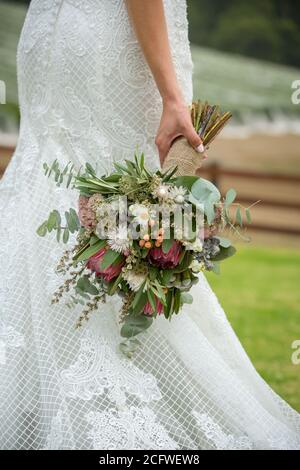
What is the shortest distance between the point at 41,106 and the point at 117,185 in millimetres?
539

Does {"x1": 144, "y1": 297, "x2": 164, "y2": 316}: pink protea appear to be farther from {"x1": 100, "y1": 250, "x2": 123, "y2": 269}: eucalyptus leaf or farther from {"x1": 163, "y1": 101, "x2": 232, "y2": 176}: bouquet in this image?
{"x1": 163, "y1": 101, "x2": 232, "y2": 176}: bouquet

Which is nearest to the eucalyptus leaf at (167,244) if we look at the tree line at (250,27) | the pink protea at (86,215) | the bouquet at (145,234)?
the bouquet at (145,234)

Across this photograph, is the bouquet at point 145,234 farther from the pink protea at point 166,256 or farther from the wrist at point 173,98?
the wrist at point 173,98

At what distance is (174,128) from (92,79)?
1.17 feet

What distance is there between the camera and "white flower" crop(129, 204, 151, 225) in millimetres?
1923

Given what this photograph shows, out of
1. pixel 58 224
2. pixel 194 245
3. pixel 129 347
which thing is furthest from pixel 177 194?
pixel 129 347

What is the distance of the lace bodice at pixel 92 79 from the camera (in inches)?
90.3

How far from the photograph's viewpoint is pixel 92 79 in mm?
2305

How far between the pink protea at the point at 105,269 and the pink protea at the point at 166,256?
94 mm

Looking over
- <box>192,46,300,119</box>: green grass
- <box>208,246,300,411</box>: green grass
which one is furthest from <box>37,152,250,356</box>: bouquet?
<box>192,46,300,119</box>: green grass

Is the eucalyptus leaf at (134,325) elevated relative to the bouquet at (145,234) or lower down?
lower down

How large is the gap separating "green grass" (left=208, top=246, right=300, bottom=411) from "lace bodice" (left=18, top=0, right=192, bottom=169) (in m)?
1.54

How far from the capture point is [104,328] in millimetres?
2193
